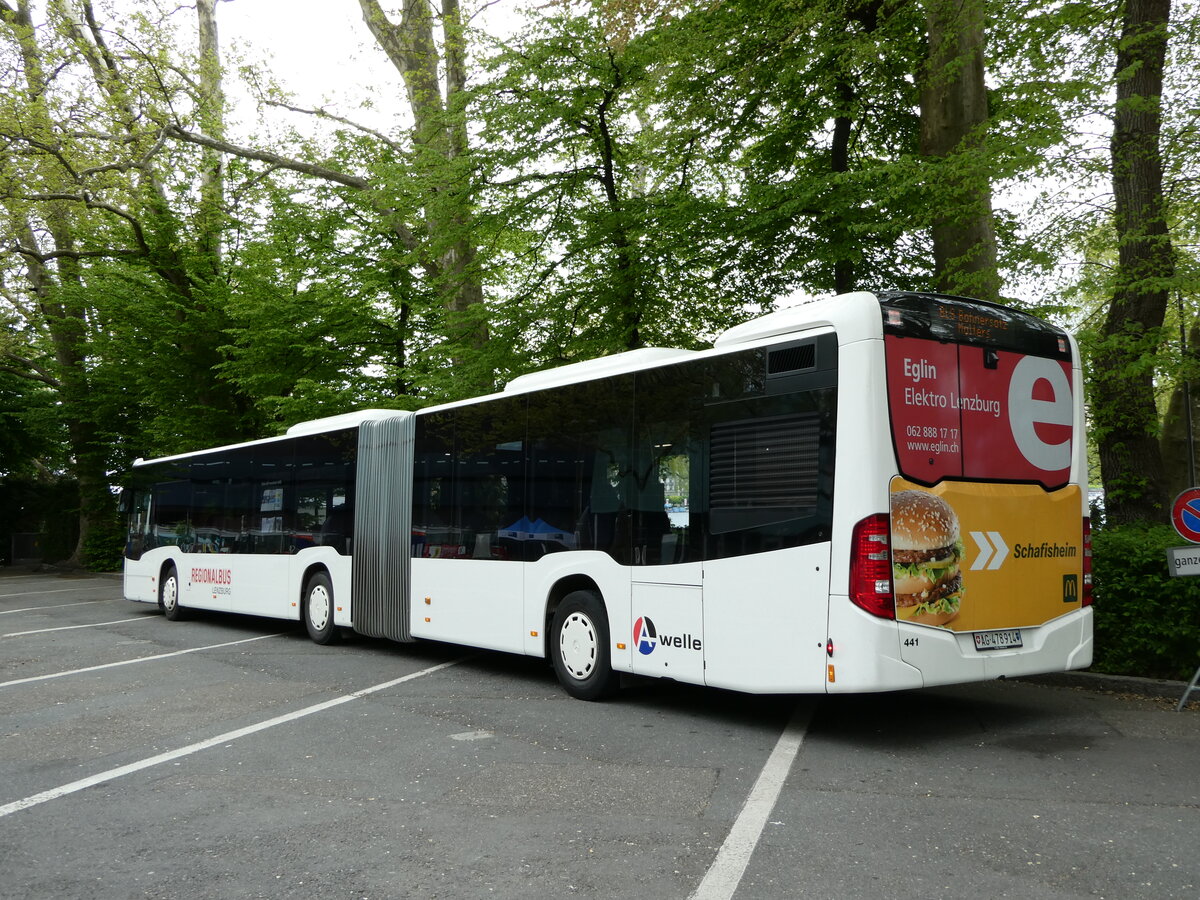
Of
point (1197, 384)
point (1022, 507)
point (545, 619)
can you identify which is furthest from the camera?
point (1197, 384)

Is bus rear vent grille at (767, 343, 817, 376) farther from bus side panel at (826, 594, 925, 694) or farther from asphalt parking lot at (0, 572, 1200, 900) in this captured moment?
asphalt parking lot at (0, 572, 1200, 900)

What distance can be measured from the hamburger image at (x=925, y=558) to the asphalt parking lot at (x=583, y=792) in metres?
0.98

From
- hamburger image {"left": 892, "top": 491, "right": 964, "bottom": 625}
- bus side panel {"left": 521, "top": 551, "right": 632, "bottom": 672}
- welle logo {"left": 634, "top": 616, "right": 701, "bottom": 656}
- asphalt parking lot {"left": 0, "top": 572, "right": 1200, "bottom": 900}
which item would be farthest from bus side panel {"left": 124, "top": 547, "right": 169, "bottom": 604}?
hamburger image {"left": 892, "top": 491, "right": 964, "bottom": 625}

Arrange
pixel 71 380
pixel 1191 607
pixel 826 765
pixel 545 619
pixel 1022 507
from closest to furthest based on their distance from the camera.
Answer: pixel 826 765 < pixel 1022 507 < pixel 1191 607 < pixel 545 619 < pixel 71 380

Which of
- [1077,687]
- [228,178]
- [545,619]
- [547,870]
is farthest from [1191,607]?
[228,178]

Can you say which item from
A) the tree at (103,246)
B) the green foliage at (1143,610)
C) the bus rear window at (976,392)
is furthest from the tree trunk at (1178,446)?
the tree at (103,246)

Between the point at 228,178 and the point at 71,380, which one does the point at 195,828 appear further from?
the point at 71,380

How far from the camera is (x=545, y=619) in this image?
9625 mm

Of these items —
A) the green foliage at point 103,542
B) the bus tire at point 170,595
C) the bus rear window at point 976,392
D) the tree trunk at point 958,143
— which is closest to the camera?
the bus rear window at point 976,392

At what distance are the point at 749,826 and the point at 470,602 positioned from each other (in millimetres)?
6031

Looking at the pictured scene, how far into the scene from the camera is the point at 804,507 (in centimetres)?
714

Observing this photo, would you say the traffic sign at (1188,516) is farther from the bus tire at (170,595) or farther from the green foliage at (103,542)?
the green foliage at (103,542)

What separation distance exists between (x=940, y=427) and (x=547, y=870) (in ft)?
14.0

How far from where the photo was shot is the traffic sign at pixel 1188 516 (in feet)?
27.3
